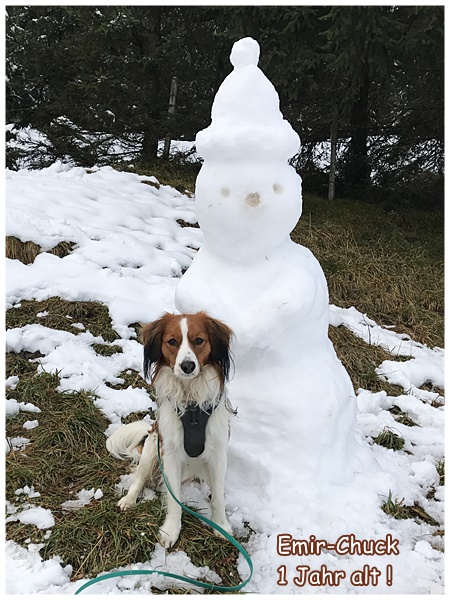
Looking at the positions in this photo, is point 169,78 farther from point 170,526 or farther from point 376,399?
point 170,526

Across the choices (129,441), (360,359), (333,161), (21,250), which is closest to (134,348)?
(129,441)

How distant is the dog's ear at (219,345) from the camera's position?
7.89 ft

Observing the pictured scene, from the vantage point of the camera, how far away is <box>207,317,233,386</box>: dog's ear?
7.89ft

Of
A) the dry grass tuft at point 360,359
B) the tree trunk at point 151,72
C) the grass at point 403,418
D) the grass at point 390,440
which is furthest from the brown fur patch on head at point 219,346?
the tree trunk at point 151,72

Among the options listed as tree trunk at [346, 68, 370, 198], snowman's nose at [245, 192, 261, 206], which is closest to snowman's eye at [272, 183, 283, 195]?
snowman's nose at [245, 192, 261, 206]

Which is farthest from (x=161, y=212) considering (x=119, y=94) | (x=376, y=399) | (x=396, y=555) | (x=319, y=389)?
(x=396, y=555)

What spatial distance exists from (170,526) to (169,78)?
30.0 feet

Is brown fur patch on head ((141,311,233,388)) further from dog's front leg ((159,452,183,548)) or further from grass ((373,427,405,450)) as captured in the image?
grass ((373,427,405,450))

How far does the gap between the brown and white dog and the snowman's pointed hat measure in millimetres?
977

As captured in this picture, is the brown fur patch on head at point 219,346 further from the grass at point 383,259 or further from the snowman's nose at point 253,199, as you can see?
the grass at point 383,259

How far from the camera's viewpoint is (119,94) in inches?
371

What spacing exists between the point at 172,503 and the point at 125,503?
326mm

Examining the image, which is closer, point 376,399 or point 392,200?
point 376,399

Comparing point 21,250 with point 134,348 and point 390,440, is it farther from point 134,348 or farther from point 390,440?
point 390,440
